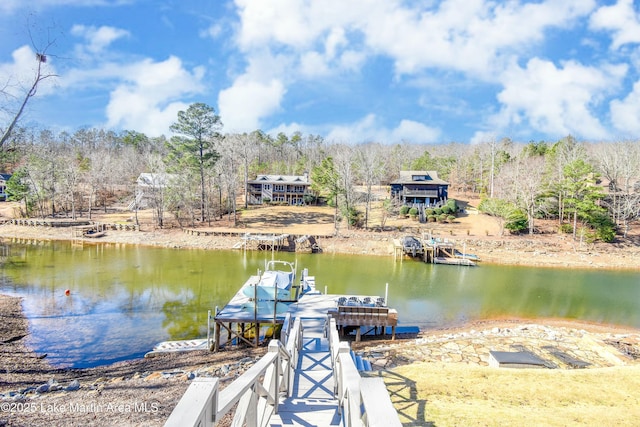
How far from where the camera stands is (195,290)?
20828 mm

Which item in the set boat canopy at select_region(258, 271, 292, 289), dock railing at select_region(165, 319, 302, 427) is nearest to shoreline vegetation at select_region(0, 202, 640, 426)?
dock railing at select_region(165, 319, 302, 427)

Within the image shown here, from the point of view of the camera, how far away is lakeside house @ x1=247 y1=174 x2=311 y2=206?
178 feet

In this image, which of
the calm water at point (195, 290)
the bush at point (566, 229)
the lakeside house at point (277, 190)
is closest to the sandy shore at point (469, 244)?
the bush at point (566, 229)

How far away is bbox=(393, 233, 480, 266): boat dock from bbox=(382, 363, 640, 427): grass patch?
69.2 feet

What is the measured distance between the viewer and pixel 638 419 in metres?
6.72

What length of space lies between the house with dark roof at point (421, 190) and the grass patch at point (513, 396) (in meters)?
39.4

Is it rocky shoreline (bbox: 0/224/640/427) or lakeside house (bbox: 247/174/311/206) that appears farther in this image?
lakeside house (bbox: 247/174/311/206)

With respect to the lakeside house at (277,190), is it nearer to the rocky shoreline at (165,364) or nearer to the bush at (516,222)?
the bush at (516,222)

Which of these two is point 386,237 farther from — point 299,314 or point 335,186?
point 299,314

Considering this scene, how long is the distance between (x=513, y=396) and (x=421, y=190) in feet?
141

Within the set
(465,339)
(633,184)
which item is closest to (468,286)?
(465,339)

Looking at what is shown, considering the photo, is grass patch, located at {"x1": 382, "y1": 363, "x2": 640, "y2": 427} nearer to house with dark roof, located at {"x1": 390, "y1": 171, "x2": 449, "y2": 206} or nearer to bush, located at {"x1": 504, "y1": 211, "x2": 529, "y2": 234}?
bush, located at {"x1": 504, "y1": 211, "x2": 529, "y2": 234}

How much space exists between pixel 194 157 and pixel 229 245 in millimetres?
13282

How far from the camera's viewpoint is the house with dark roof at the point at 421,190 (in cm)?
4809
